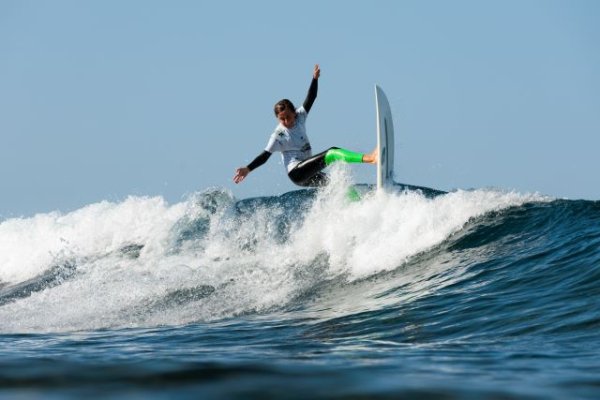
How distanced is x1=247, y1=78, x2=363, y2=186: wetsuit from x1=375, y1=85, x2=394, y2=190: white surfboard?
684 mm

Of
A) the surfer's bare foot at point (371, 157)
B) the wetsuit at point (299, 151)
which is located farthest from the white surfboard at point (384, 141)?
the wetsuit at point (299, 151)

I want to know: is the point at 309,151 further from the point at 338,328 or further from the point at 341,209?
the point at 338,328

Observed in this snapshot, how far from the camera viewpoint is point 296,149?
11039 mm

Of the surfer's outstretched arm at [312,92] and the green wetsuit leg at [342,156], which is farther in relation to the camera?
the surfer's outstretched arm at [312,92]

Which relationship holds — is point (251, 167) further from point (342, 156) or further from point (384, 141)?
point (384, 141)

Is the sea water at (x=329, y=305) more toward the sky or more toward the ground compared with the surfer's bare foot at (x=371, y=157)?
more toward the ground

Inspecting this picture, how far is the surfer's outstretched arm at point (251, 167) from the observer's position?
10480 mm

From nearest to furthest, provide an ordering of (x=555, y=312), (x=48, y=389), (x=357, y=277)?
(x=48, y=389) → (x=555, y=312) → (x=357, y=277)

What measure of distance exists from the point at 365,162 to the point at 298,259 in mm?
1715

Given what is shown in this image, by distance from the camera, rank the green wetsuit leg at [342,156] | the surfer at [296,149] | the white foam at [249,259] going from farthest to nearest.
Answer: the surfer at [296,149], the green wetsuit leg at [342,156], the white foam at [249,259]

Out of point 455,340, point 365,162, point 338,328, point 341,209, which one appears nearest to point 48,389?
point 455,340

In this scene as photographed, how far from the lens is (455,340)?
504cm

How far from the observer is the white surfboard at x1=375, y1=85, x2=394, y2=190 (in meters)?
10.5

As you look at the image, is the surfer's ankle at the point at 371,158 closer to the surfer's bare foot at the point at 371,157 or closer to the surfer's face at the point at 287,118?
the surfer's bare foot at the point at 371,157
